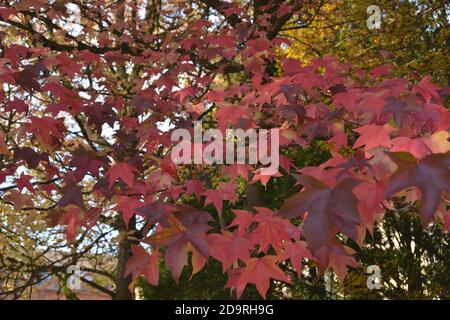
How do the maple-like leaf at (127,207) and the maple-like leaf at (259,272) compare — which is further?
the maple-like leaf at (127,207)

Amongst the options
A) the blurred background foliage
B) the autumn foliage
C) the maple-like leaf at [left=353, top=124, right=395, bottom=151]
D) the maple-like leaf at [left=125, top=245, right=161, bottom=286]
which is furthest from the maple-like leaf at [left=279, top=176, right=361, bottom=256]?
A: the blurred background foliage

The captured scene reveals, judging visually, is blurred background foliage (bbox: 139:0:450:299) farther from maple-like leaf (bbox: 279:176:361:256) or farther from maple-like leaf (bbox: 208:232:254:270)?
maple-like leaf (bbox: 279:176:361:256)

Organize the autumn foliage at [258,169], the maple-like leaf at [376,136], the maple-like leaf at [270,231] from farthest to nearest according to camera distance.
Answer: the maple-like leaf at [270,231]
the maple-like leaf at [376,136]
the autumn foliage at [258,169]

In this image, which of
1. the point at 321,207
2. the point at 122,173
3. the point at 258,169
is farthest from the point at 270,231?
the point at 321,207

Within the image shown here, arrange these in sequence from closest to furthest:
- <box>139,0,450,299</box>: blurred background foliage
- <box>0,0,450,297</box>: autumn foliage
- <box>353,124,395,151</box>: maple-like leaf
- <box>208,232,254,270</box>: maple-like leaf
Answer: <box>0,0,450,297</box>: autumn foliage
<box>353,124,395,151</box>: maple-like leaf
<box>208,232,254,270</box>: maple-like leaf
<box>139,0,450,299</box>: blurred background foliage

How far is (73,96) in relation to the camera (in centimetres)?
309

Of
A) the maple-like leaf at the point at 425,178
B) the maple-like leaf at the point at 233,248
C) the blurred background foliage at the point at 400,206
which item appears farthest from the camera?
the blurred background foliage at the point at 400,206

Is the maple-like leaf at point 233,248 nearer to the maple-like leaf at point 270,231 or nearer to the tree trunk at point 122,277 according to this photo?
the maple-like leaf at point 270,231

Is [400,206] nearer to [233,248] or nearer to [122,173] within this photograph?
[233,248]

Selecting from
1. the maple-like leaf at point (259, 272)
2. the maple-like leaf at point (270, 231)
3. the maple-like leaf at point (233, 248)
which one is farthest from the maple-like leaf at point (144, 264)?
the maple-like leaf at point (270, 231)
